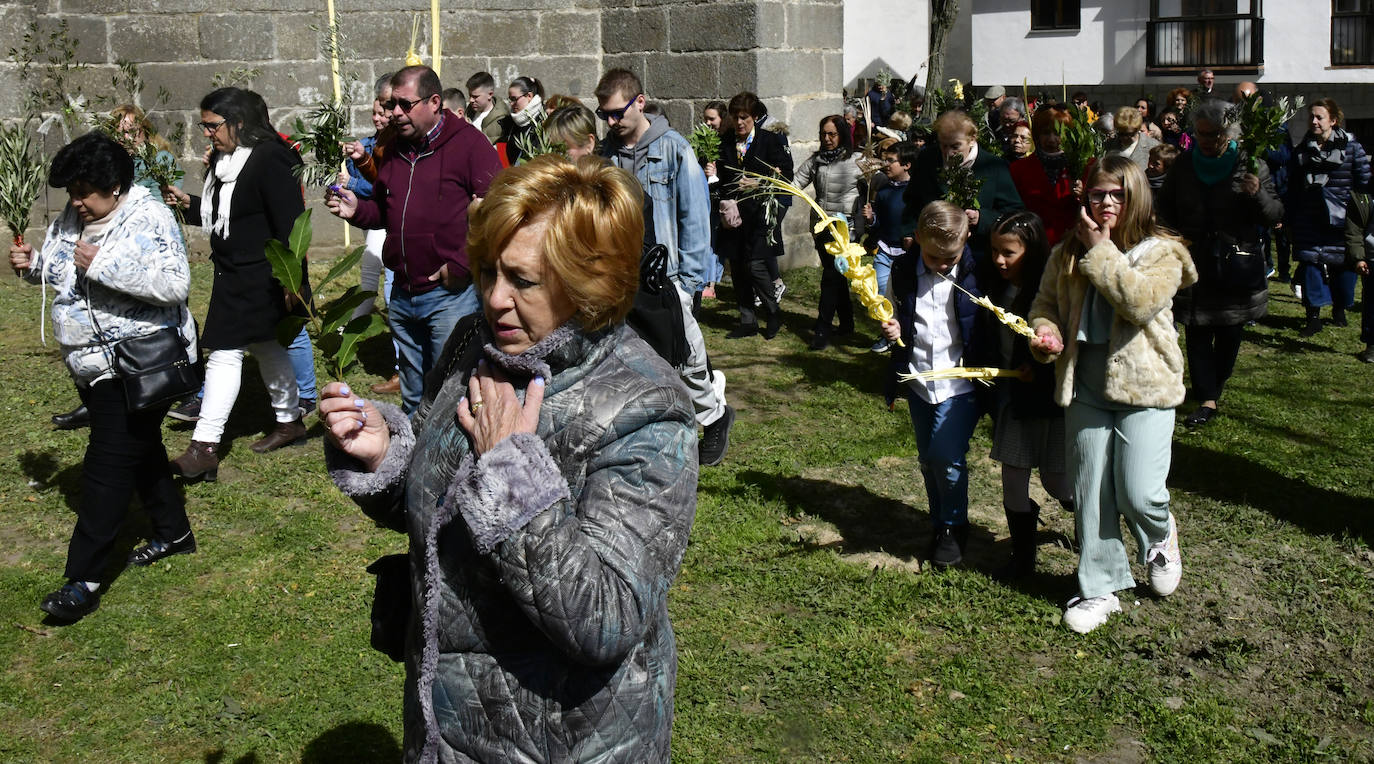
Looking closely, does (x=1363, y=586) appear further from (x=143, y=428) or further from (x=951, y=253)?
(x=143, y=428)

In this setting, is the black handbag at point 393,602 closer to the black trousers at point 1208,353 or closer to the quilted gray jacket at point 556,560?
the quilted gray jacket at point 556,560

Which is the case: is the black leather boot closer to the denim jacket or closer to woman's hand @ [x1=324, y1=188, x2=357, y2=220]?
the denim jacket

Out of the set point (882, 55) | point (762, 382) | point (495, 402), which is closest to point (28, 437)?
point (762, 382)

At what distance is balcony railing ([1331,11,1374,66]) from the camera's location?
2727 centimetres

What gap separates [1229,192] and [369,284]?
5.46 meters

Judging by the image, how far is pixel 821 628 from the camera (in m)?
5.20

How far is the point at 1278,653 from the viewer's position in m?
5.01

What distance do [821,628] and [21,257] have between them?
12.0 ft

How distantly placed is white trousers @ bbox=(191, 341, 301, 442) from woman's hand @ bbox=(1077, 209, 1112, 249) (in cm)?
430

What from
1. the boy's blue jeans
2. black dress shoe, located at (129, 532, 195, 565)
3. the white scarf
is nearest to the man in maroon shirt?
the white scarf

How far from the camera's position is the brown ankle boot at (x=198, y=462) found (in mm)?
6855

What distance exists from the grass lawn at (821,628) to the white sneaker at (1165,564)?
0.28 ft

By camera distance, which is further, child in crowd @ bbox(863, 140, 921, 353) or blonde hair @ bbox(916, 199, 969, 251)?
child in crowd @ bbox(863, 140, 921, 353)

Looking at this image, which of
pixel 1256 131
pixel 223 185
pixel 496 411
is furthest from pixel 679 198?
pixel 496 411
